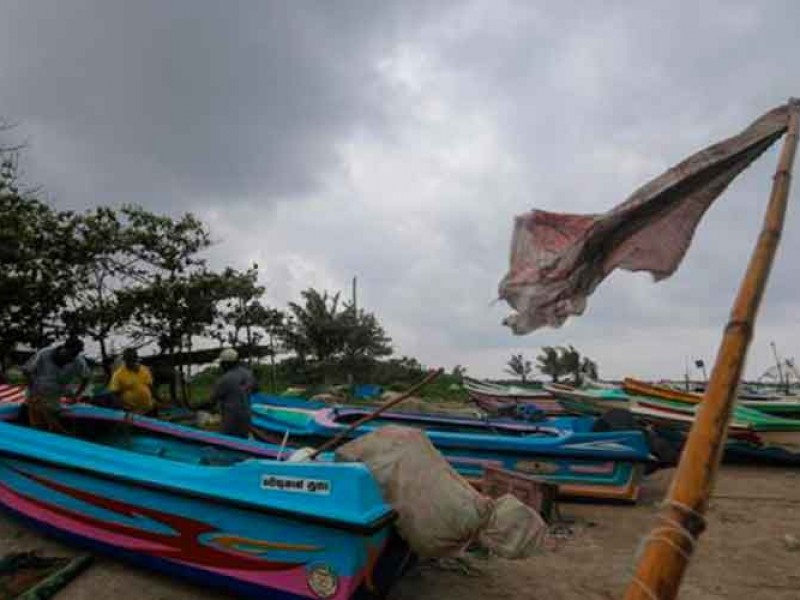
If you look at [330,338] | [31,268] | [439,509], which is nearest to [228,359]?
[439,509]

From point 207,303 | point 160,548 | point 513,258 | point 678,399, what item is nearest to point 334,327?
point 207,303

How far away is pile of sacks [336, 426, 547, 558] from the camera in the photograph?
352cm

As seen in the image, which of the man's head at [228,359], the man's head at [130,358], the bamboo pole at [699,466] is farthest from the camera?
the man's head at [130,358]

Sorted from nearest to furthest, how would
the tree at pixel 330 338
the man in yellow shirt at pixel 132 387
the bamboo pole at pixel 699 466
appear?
the bamboo pole at pixel 699 466 → the man in yellow shirt at pixel 132 387 → the tree at pixel 330 338

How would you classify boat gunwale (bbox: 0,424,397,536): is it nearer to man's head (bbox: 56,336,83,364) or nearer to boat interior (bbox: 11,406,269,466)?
boat interior (bbox: 11,406,269,466)

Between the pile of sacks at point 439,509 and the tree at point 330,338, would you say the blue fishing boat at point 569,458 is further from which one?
the tree at point 330,338

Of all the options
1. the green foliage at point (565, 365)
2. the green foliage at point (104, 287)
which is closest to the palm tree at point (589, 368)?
the green foliage at point (565, 365)

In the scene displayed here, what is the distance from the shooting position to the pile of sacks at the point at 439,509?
352 cm

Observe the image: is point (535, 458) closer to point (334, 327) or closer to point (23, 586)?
point (23, 586)

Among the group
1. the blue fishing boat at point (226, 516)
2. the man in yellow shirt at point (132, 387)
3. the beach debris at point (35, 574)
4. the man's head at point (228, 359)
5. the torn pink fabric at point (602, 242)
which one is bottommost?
the beach debris at point (35, 574)

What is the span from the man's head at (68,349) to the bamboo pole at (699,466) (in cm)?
651

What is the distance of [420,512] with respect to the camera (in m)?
3.59

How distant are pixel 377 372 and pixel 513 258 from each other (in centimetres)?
2179

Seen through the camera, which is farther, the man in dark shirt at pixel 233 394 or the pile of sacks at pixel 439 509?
the man in dark shirt at pixel 233 394
